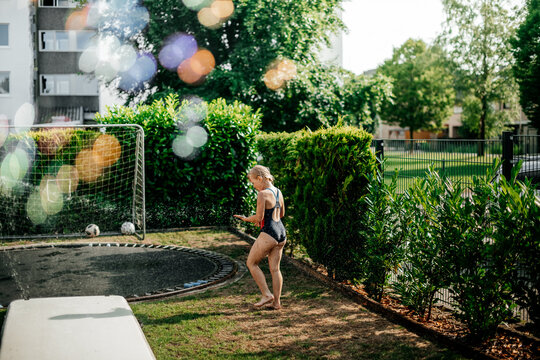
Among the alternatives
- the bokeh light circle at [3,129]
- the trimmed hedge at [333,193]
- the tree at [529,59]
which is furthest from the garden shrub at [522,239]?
the tree at [529,59]

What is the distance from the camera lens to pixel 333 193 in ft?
25.5

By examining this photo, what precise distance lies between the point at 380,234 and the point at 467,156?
2610 mm

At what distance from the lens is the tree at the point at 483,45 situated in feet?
131

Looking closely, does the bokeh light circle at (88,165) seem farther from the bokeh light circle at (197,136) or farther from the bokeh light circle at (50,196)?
the bokeh light circle at (197,136)

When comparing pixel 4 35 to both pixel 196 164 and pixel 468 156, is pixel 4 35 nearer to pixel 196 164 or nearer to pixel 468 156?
pixel 196 164

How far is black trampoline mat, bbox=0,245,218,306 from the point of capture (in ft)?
25.0

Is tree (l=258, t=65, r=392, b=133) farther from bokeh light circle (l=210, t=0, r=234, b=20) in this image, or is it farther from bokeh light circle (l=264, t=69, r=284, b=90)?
bokeh light circle (l=210, t=0, r=234, b=20)

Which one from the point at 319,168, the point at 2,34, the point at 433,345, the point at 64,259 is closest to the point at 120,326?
the point at 433,345

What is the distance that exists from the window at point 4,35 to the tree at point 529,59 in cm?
3622

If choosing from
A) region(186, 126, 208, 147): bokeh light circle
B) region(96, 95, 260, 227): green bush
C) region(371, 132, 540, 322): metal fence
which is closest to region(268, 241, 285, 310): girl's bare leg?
region(371, 132, 540, 322): metal fence

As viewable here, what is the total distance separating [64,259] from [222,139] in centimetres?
543

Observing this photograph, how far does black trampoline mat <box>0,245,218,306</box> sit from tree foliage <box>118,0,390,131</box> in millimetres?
12864

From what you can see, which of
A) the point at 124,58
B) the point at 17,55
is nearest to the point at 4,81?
the point at 17,55

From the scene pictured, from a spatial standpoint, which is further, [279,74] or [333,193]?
[279,74]
